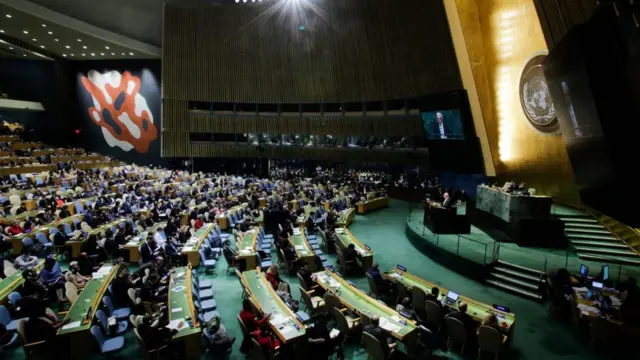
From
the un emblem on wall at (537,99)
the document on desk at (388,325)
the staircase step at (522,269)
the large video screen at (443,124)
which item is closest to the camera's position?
the document on desk at (388,325)

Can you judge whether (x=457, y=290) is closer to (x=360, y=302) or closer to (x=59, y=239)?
(x=360, y=302)

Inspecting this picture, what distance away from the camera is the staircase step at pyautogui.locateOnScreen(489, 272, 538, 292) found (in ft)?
29.0

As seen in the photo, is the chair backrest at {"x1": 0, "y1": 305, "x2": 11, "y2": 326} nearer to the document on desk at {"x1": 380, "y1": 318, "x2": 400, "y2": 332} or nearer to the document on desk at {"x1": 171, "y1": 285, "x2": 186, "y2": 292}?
the document on desk at {"x1": 171, "y1": 285, "x2": 186, "y2": 292}

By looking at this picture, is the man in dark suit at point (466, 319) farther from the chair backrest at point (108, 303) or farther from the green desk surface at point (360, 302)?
the chair backrest at point (108, 303)

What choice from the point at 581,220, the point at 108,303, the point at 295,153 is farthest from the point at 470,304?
the point at 295,153

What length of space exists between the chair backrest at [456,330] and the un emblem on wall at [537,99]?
9039 millimetres

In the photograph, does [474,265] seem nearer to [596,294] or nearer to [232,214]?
[596,294]

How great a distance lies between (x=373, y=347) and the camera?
5473 mm

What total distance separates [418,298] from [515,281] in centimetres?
→ 349

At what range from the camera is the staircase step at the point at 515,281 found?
348 inches

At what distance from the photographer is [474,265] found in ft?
31.8

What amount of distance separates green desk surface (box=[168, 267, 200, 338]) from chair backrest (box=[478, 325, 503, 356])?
4464mm

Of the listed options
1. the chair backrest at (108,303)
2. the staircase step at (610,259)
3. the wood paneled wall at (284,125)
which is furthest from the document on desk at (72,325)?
the wood paneled wall at (284,125)

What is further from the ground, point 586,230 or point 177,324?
point 586,230
